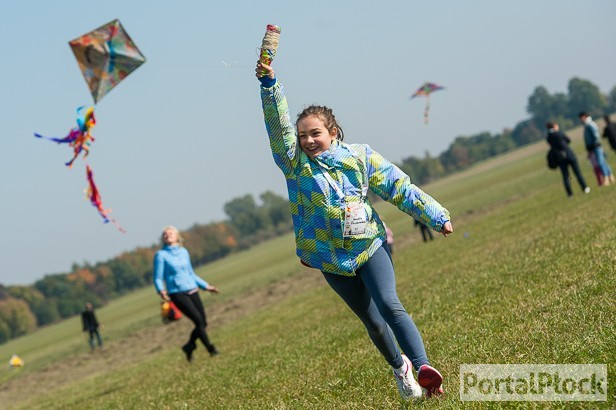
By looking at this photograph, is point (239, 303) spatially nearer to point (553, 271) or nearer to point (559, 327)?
point (553, 271)

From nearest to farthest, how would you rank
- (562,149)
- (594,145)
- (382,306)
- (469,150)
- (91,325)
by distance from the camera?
(382,306), (562,149), (594,145), (91,325), (469,150)

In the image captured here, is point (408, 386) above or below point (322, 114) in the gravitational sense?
below

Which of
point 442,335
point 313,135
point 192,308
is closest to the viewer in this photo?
point 313,135

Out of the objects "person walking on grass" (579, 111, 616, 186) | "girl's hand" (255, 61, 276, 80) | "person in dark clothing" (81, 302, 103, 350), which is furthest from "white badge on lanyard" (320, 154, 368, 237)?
"person in dark clothing" (81, 302, 103, 350)

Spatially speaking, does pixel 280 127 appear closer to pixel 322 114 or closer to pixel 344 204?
pixel 322 114

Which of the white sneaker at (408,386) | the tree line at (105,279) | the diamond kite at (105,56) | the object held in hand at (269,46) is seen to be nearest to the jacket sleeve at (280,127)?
the object held in hand at (269,46)

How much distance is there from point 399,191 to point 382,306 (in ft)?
2.96

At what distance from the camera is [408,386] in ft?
19.2

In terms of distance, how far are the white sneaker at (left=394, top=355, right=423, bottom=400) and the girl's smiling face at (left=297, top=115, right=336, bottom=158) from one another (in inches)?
73.3

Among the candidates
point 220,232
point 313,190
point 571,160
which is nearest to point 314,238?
point 313,190

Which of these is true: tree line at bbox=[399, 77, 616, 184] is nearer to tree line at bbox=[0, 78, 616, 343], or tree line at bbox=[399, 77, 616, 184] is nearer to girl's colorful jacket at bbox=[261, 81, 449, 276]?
tree line at bbox=[0, 78, 616, 343]

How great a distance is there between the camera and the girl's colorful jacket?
571 centimetres
